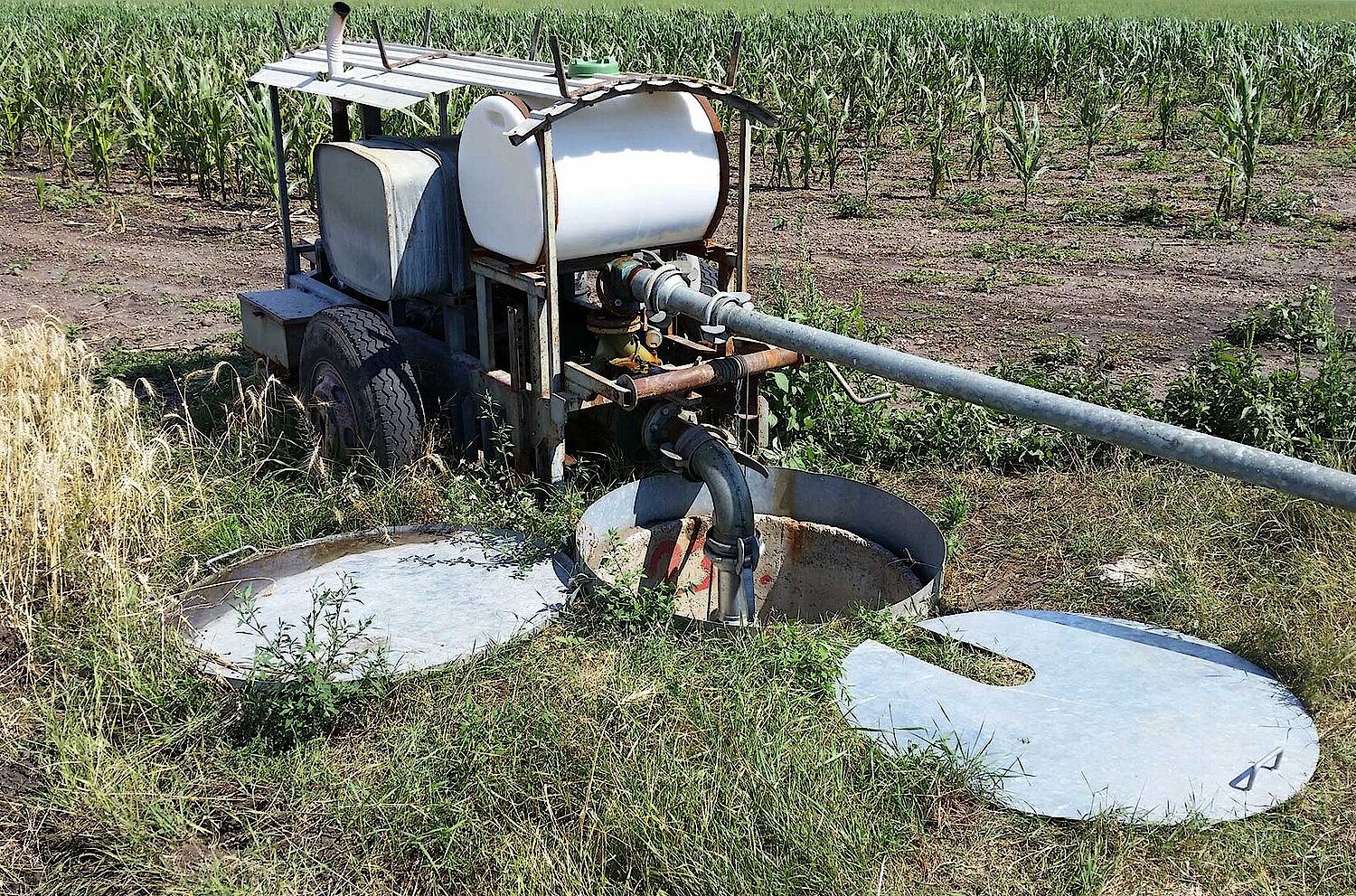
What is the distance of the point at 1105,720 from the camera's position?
11.7 feet

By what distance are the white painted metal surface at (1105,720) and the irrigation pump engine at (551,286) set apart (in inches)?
28.9

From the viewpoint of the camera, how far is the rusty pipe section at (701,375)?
176 inches

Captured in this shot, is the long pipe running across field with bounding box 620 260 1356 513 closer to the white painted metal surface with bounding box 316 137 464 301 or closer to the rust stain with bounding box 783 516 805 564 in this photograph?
the rust stain with bounding box 783 516 805 564

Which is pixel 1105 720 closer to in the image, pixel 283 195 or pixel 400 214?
pixel 400 214

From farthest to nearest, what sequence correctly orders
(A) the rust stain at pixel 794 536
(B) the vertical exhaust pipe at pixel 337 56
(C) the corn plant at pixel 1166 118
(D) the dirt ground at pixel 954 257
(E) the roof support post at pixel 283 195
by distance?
(C) the corn plant at pixel 1166 118 → (D) the dirt ground at pixel 954 257 → (E) the roof support post at pixel 283 195 → (B) the vertical exhaust pipe at pixel 337 56 → (A) the rust stain at pixel 794 536

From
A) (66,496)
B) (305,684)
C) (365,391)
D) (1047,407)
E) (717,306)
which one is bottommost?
(305,684)

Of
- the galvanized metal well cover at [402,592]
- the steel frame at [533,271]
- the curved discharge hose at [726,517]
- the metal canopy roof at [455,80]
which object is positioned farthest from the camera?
the curved discharge hose at [726,517]

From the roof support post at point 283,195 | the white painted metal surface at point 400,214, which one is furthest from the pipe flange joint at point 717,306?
the roof support post at point 283,195

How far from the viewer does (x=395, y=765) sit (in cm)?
343

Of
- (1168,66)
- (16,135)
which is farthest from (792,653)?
(1168,66)

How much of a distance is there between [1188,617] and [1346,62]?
17.4m

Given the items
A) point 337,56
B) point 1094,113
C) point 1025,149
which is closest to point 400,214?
point 337,56

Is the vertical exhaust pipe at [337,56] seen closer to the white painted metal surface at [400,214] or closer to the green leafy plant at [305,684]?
the white painted metal surface at [400,214]

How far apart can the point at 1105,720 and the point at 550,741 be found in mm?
1665
